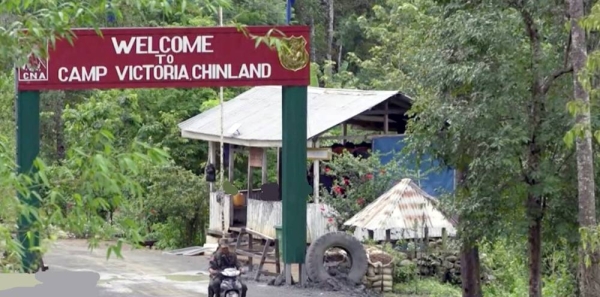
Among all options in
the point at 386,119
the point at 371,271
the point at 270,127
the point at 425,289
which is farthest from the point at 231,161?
the point at 425,289

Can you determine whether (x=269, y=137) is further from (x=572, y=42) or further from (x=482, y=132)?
(x=572, y=42)

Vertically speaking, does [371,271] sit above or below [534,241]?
below

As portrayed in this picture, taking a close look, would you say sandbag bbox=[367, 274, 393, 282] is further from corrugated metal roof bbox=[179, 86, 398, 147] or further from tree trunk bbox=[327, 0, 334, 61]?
tree trunk bbox=[327, 0, 334, 61]

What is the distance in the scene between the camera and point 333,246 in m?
20.8

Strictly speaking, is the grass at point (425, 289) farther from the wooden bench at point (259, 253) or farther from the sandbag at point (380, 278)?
the wooden bench at point (259, 253)

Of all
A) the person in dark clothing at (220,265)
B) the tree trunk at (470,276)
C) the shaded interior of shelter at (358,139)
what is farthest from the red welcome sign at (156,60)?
the shaded interior of shelter at (358,139)

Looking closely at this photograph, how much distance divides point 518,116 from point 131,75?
279 inches

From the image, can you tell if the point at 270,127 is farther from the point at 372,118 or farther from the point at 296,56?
the point at 296,56

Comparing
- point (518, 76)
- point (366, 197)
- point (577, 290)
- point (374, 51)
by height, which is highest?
point (374, 51)

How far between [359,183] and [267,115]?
11.6ft

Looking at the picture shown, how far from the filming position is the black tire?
2030 cm

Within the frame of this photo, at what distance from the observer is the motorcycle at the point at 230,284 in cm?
1738

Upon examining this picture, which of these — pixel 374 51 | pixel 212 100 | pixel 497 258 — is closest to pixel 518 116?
pixel 497 258

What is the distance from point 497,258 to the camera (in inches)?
880
